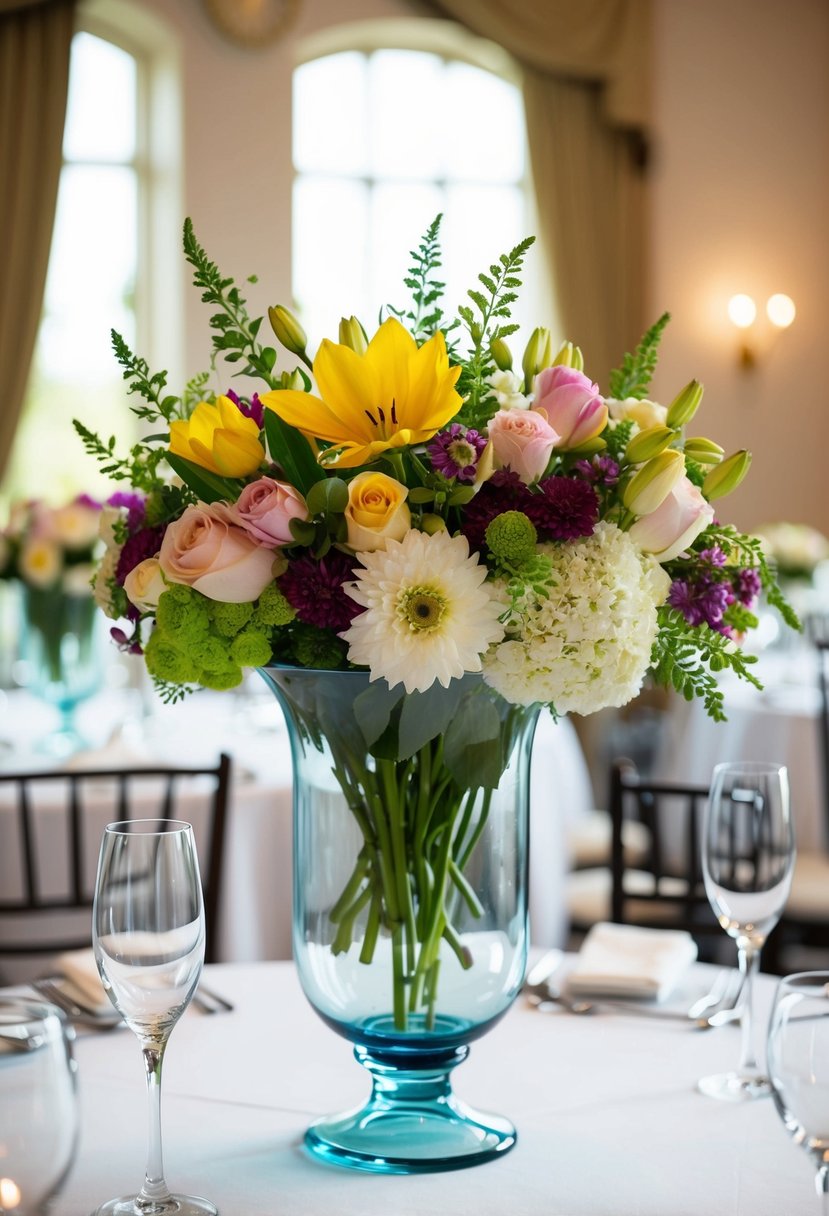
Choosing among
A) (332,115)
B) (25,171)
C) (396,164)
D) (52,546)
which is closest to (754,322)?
(396,164)

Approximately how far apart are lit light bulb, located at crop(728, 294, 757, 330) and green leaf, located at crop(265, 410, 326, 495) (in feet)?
19.2

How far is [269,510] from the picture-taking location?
1.03 m

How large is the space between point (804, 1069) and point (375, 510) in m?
0.47

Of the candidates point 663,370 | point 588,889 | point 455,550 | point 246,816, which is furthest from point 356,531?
point 663,370

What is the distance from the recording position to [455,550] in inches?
40.4

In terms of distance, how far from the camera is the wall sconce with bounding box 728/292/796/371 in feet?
21.6

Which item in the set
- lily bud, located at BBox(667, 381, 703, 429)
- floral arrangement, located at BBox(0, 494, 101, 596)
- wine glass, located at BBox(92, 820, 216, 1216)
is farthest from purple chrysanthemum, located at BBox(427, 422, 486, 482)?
floral arrangement, located at BBox(0, 494, 101, 596)

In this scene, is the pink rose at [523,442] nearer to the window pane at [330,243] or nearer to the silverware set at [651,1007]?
the silverware set at [651,1007]

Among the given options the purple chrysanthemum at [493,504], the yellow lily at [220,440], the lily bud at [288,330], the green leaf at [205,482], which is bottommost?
the purple chrysanthemum at [493,504]

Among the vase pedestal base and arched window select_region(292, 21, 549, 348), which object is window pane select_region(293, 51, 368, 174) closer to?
arched window select_region(292, 21, 549, 348)

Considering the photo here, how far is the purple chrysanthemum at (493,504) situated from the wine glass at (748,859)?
1.59ft

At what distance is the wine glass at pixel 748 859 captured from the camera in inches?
53.4

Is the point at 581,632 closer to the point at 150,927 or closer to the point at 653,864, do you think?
the point at 150,927

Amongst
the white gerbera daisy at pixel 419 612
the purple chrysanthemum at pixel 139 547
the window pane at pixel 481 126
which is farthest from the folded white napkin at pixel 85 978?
the window pane at pixel 481 126
